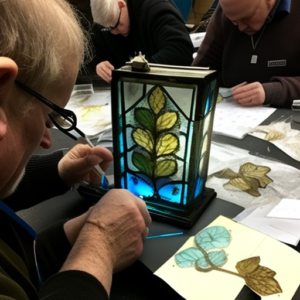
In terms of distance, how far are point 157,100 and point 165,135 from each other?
7 cm

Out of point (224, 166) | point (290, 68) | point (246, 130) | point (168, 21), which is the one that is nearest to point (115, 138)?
point (224, 166)

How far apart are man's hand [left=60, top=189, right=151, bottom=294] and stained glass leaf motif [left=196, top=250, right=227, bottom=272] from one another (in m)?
0.10

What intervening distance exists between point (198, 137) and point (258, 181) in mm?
282

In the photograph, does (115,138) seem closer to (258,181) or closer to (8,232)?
(8,232)

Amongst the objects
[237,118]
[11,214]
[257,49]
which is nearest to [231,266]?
[11,214]

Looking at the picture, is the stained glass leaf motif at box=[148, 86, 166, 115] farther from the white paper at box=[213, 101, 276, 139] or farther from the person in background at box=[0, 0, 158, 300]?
the white paper at box=[213, 101, 276, 139]

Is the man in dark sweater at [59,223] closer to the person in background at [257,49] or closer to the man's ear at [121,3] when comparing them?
the person in background at [257,49]

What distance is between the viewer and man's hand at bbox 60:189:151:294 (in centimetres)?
57

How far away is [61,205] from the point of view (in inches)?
32.3

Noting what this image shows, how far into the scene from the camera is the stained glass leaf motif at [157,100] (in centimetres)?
64

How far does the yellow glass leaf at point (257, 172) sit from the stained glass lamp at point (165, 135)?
17 cm

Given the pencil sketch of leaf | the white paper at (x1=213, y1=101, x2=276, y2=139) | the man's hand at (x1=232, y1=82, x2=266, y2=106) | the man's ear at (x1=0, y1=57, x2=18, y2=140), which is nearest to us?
the man's ear at (x1=0, y1=57, x2=18, y2=140)

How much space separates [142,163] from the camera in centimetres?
72

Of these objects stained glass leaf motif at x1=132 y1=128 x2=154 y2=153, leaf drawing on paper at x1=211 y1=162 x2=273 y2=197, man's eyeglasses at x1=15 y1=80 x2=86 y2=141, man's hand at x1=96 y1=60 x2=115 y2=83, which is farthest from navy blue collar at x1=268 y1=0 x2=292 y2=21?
man's eyeglasses at x1=15 y1=80 x2=86 y2=141
